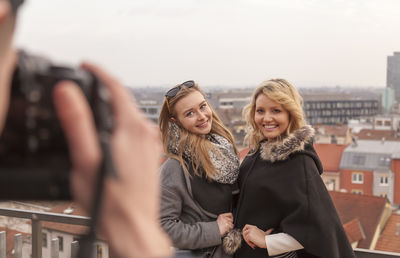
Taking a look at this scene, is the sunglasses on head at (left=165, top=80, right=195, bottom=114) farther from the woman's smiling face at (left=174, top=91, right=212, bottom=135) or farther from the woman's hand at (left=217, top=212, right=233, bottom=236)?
the woman's hand at (left=217, top=212, right=233, bottom=236)

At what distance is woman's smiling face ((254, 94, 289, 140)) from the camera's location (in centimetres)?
144

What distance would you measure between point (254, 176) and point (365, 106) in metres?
42.4

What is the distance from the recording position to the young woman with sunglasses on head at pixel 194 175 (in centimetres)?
138

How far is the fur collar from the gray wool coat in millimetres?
243

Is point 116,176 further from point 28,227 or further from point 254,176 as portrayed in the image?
point 28,227

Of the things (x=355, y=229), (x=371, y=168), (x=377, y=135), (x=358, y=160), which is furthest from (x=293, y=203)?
(x=377, y=135)

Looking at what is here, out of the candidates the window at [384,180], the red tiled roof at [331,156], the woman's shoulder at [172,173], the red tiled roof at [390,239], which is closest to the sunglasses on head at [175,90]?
the woman's shoulder at [172,173]

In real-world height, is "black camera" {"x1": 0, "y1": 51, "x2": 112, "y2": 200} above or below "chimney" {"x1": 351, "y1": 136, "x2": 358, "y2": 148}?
above

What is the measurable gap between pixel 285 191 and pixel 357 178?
27.1m

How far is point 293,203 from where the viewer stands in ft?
4.38

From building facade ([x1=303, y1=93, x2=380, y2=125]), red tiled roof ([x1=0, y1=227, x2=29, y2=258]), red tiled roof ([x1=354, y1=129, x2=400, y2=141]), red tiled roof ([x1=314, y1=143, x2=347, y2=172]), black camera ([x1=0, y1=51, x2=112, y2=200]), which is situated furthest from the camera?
building facade ([x1=303, y1=93, x2=380, y2=125])


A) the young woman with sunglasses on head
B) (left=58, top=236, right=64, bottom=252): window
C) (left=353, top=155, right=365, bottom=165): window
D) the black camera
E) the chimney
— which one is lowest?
(left=353, top=155, right=365, bottom=165): window

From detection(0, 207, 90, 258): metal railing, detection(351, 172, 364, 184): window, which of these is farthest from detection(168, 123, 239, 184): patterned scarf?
detection(351, 172, 364, 184): window

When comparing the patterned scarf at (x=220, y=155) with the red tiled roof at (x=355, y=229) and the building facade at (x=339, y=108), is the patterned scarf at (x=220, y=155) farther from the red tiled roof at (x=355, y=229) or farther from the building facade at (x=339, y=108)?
the building facade at (x=339, y=108)
